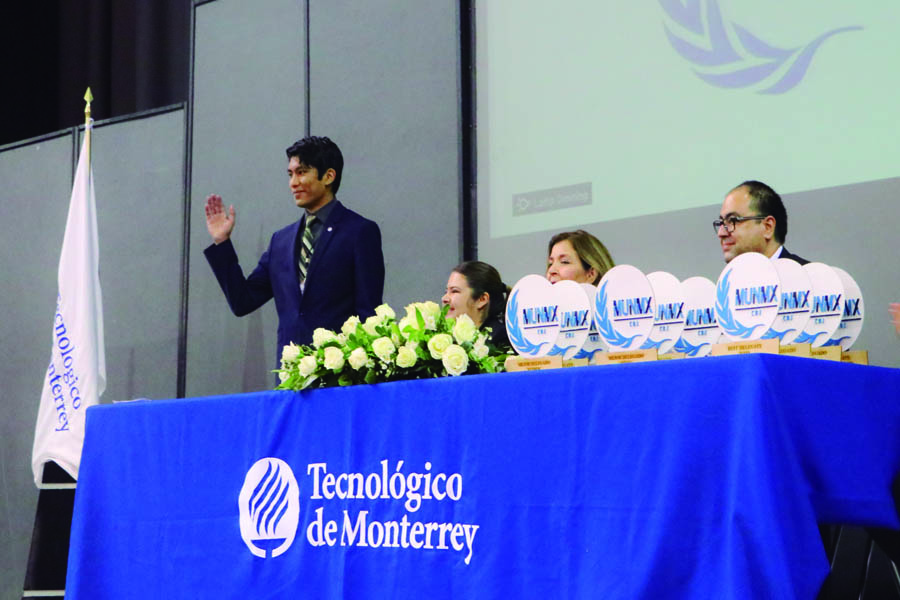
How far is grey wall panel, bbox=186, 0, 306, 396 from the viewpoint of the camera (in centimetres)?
512

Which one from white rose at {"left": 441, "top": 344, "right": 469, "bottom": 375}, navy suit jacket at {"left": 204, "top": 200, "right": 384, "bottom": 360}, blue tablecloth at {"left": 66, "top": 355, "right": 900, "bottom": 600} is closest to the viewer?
blue tablecloth at {"left": 66, "top": 355, "right": 900, "bottom": 600}

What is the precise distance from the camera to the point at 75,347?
4.95 metres

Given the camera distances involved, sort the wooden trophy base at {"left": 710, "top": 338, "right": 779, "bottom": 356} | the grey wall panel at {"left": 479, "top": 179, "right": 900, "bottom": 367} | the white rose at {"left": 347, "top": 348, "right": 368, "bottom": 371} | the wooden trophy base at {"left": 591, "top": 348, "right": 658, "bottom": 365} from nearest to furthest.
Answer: the wooden trophy base at {"left": 710, "top": 338, "right": 779, "bottom": 356} → the wooden trophy base at {"left": 591, "top": 348, "right": 658, "bottom": 365} → the white rose at {"left": 347, "top": 348, "right": 368, "bottom": 371} → the grey wall panel at {"left": 479, "top": 179, "right": 900, "bottom": 367}

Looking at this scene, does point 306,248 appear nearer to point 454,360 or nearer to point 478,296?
point 478,296

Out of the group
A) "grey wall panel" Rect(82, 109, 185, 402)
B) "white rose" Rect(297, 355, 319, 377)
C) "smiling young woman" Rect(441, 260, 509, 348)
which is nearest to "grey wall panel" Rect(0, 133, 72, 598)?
"grey wall panel" Rect(82, 109, 185, 402)

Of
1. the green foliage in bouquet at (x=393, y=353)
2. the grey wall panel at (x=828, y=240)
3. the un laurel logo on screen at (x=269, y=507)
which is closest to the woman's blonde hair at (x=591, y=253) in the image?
the grey wall panel at (x=828, y=240)

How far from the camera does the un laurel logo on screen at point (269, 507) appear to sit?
8.21ft

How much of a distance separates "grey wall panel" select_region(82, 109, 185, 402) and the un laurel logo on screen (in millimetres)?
2866

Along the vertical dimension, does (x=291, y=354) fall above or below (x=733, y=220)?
below

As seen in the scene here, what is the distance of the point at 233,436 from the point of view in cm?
270

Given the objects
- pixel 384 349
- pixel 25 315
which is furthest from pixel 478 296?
pixel 25 315

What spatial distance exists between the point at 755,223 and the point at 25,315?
4049mm

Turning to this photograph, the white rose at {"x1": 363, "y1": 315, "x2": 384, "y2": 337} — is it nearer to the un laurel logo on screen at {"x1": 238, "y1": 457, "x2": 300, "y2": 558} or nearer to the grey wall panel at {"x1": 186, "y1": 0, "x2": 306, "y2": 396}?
the un laurel logo on screen at {"x1": 238, "y1": 457, "x2": 300, "y2": 558}

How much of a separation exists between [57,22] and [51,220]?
5.65 feet
